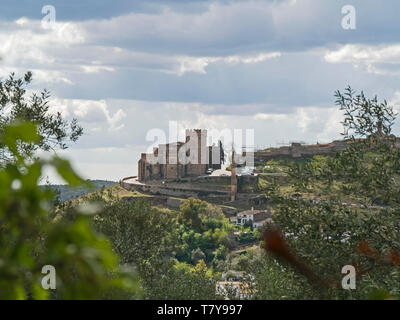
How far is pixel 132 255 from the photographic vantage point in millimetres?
22922

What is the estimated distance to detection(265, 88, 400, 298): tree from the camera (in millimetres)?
12039

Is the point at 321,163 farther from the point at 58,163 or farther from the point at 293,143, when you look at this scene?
the point at 293,143

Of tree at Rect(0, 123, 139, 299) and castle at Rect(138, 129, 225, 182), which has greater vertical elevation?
tree at Rect(0, 123, 139, 299)

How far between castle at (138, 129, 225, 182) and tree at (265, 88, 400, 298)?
116m

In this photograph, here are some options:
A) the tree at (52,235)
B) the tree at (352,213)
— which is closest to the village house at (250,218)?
the tree at (352,213)

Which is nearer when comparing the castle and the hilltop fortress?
the hilltop fortress

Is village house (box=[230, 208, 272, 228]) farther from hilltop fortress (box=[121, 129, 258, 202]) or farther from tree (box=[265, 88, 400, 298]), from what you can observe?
tree (box=[265, 88, 400, 298])

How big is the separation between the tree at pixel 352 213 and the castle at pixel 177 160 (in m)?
116

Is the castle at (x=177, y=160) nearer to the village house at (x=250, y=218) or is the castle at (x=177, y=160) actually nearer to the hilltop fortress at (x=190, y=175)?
the hilltop fortress at (x=190, y=175)

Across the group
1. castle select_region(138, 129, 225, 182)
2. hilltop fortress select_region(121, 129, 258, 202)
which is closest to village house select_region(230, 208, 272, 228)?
hilltop fortress select_region(121, 129, 258, 202)

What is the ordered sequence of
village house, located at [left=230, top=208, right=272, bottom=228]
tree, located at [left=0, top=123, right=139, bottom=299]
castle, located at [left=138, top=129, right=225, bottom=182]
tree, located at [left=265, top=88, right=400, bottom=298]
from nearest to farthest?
tree, located at [left=0, top=123, right=139, bottom=299] < tree, located at [left=265, top=88, right=400, bottom=298] < village house, located at [left=230, top=208, right=272, bottom=228] < castle, located at [left=138, top=129, right=225, bottom=182]

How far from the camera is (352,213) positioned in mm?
13039

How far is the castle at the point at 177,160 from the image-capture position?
134 metres
